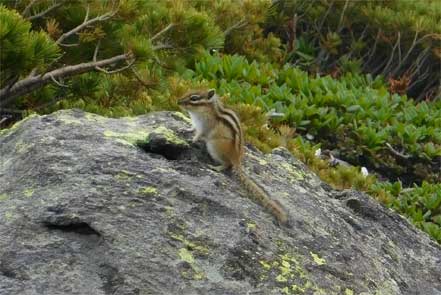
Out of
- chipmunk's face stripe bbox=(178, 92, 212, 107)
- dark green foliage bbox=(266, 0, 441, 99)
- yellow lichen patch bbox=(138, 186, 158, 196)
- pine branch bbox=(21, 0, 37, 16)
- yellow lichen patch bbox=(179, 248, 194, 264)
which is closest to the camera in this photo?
yellow lichen patch bbox=(179, 248, 194, 264)

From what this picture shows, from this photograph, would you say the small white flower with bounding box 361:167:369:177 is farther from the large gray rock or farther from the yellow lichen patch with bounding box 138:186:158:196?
the yellow lichen patch with bounding box 138:186:158:196

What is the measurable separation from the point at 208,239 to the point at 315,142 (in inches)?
206

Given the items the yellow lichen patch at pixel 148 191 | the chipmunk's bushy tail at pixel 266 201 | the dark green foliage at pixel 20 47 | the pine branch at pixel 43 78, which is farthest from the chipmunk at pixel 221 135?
the pine branch at pixel 43 78

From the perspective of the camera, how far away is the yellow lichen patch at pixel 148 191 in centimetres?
442

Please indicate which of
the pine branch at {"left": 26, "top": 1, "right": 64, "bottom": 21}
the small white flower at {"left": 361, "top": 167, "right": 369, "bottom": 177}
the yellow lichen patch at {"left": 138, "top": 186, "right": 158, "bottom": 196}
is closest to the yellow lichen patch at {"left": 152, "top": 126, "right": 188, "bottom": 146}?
the yellow lichen patch at {"left": 138, "top": 186, "right": 158, "bottom": 196}

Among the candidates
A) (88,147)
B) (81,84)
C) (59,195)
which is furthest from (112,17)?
(59,195)

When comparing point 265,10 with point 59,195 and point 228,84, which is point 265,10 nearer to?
point 228,84

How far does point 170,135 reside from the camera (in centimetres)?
504

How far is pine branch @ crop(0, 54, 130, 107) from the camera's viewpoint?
23.5 ft

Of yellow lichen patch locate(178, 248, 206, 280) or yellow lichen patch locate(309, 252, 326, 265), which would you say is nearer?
yellow lichen patch locate(178, 248, 206, 280)

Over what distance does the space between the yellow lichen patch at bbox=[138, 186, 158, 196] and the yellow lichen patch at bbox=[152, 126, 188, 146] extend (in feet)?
1.72

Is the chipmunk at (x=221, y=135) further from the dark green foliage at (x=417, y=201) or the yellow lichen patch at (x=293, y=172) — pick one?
the dark green foliage at (x=417, y=201)

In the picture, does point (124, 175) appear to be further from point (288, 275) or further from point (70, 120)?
point (288, 275)

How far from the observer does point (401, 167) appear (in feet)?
30.7
